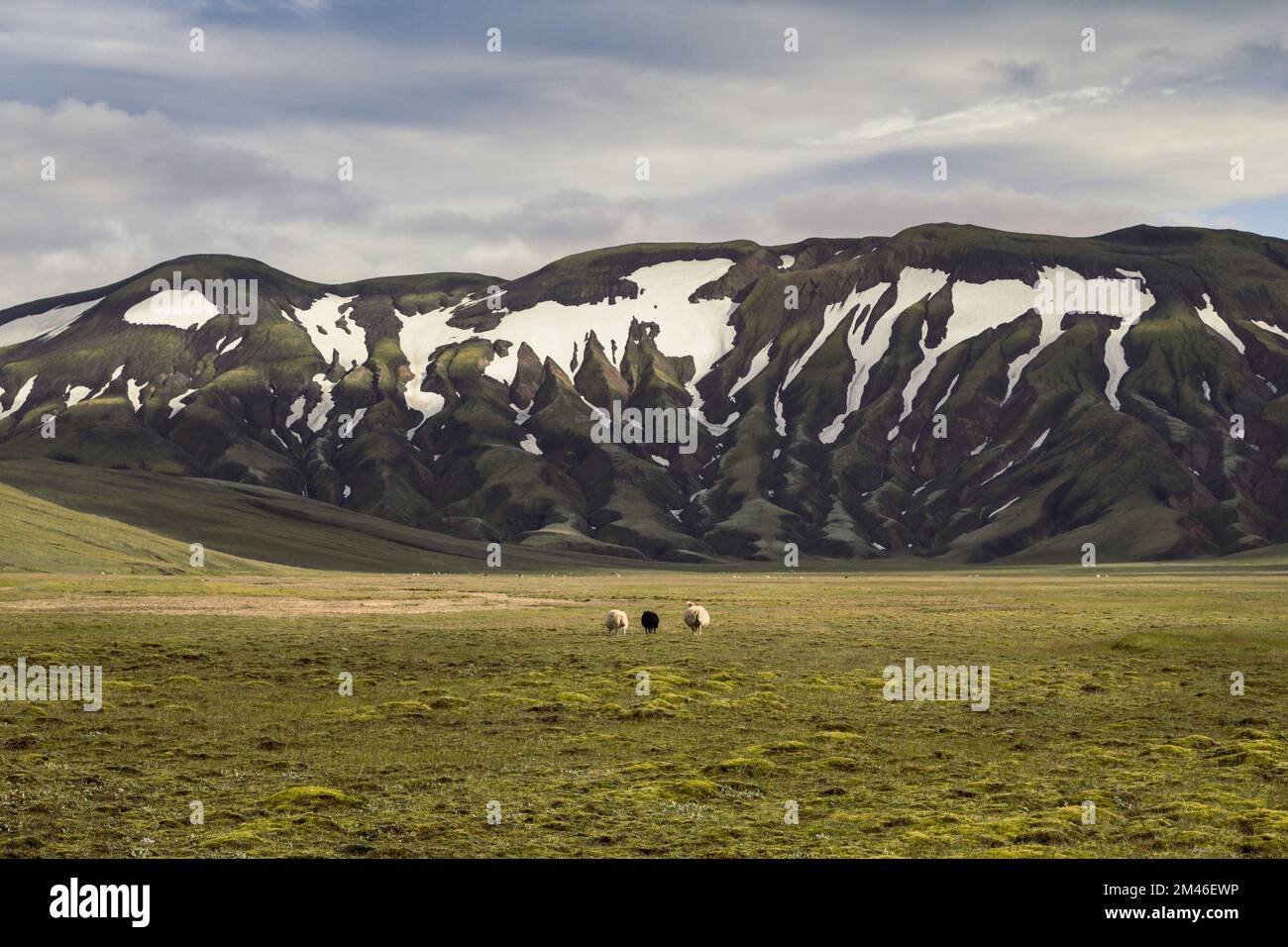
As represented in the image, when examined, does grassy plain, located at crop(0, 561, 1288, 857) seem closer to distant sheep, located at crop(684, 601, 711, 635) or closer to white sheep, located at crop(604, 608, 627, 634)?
white sheep, located at crop(604, 608, 627, 634)

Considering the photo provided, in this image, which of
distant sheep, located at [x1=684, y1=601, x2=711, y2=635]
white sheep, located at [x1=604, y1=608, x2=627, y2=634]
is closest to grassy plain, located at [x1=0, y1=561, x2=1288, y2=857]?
white sheep, located at [x1=604, y1=608, x2=627, y2=634]

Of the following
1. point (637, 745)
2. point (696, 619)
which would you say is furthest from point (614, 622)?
point (637, 745)

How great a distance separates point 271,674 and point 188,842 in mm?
30344

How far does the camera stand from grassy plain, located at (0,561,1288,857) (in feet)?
82.9

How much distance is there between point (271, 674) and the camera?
53.5m

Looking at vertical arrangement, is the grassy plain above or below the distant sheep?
above

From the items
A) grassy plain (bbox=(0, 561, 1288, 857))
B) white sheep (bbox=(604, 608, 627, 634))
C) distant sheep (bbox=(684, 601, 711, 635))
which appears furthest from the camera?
white sheep (bbox=(604, 608, 627, 634))

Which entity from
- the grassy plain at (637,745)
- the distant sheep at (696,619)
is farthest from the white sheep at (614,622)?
the distant sheep at (696,619)

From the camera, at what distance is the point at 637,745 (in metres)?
37.2

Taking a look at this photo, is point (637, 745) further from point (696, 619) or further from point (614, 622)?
point (614, 622)
